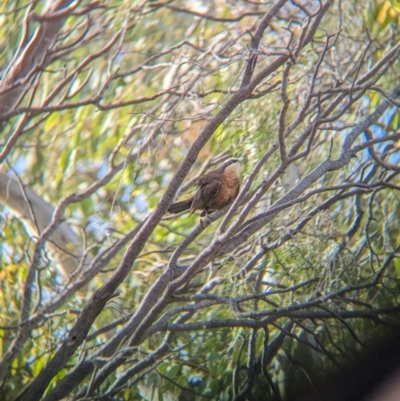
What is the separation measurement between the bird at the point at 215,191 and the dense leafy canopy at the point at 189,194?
53 mm

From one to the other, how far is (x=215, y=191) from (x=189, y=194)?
250 mm

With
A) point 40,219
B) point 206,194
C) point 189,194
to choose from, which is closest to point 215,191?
point 206,194

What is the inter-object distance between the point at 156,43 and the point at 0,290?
119 cm

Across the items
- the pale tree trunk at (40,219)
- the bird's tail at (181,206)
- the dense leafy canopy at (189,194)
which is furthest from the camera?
the pale tree trunk at (40,219)

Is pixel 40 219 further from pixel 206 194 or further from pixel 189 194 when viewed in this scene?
pixel 206 194

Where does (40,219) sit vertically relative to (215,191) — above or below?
above

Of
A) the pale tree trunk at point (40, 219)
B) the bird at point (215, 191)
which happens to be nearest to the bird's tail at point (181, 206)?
the bird at point (215, 191)

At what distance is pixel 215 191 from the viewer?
7.55ft

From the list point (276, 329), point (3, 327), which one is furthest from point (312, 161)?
point (3, 327)

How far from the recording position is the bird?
2.30 metres

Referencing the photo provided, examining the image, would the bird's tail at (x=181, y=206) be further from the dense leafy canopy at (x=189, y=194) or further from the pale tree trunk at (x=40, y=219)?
the pale tree trunk at (x=40, y=219)

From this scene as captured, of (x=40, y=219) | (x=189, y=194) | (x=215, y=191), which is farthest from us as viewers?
(x=40, y=219)

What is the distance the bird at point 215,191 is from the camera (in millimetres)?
2303

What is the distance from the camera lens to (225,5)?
2.79 m
